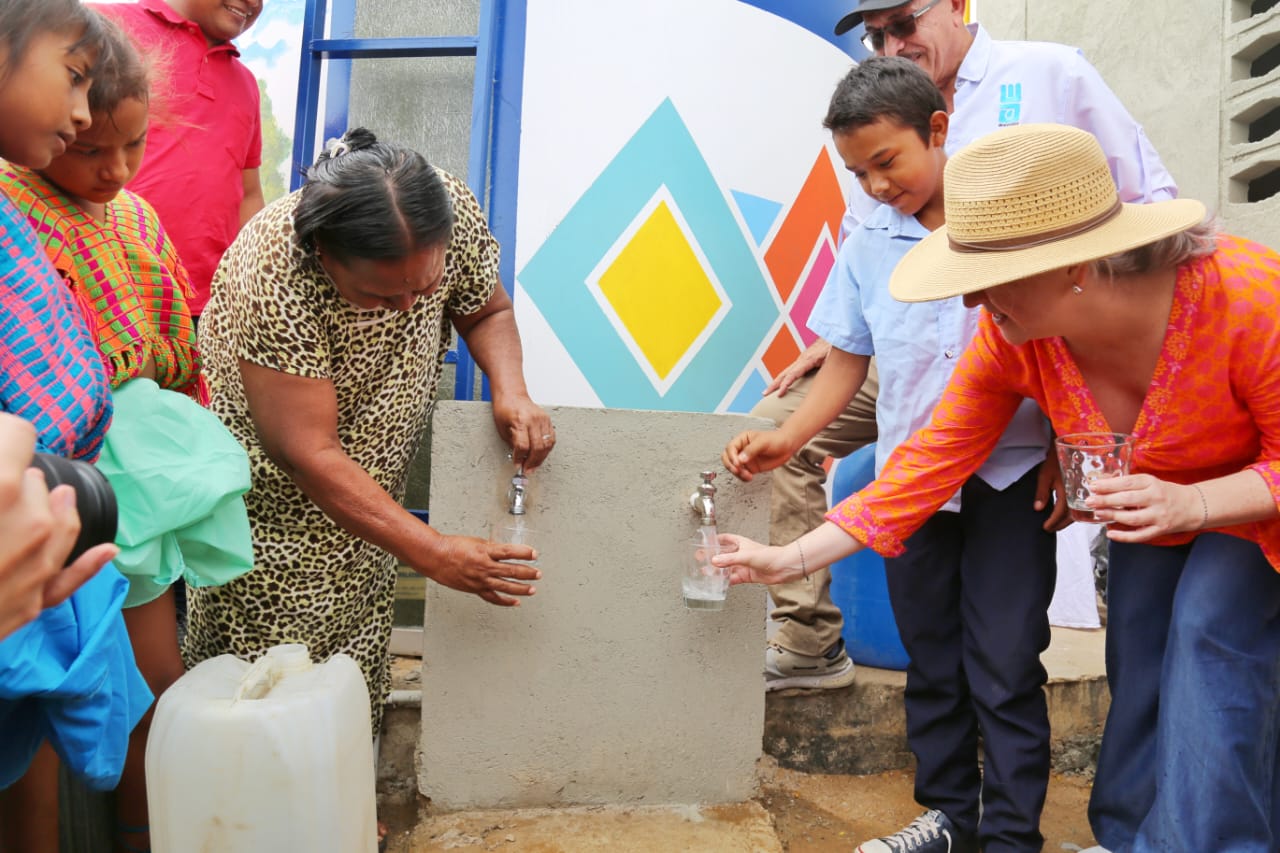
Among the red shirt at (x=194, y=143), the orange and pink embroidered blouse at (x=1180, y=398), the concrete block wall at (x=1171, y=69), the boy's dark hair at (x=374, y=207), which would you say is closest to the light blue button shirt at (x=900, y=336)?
the orange and pink embroidered blouse at (x=1180, y=398)

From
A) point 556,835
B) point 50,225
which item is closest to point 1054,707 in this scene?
point 556,835

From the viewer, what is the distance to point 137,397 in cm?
207

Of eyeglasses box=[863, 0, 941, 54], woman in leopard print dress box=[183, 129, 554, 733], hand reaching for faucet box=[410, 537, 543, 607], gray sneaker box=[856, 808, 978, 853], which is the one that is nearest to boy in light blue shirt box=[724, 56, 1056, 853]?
gray sneaker box=[856, 808, 978, 853]

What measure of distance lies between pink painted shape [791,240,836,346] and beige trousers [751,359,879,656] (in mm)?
581

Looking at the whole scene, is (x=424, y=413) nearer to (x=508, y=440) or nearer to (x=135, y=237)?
(x=508, y=440)

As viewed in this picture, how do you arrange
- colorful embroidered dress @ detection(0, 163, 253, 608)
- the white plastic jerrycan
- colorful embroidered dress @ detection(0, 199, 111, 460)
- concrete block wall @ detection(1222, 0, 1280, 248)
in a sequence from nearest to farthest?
1. colorful embroidered dress @ detection(0, 199, 111, 460)
2. the white plastic jerrycan
3. colorful embroidered dress @ detection(0, 163, 253, 608)
4. concrete block wall @ detection(1222, 0, 1280, 248)

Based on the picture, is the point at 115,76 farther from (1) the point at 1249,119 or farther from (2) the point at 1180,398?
(1) the point at 1249,119

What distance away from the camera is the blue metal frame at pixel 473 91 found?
136 inches

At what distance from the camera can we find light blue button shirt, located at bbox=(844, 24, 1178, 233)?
2.72 m

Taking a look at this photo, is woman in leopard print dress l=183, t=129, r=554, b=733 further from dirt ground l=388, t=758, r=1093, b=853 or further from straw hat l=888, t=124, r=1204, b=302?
straw hat l=888, t=124, r=1204, b=302

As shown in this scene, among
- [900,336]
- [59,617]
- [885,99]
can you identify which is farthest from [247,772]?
[885,99]

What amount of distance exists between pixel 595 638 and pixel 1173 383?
4.77 feet

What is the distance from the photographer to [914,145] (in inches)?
97.6

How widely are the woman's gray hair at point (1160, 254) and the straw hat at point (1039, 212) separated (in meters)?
0.05
